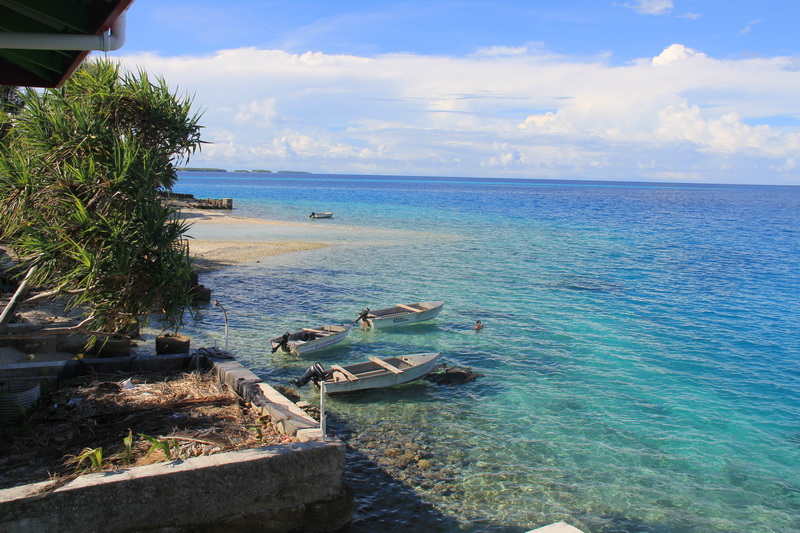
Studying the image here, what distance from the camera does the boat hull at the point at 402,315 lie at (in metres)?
22.1

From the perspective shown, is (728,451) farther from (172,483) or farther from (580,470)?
(172,483)

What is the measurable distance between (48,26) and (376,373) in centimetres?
1089

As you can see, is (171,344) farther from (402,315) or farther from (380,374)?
(402,315)

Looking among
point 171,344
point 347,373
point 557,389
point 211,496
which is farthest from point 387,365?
point 211,496

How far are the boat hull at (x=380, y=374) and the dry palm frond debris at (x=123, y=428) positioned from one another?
4013 mm

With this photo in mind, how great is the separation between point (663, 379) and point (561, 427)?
19.6ft

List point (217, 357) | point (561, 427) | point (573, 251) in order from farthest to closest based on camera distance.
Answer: point (573, 251) < point (561, 427) < point (217, 357)

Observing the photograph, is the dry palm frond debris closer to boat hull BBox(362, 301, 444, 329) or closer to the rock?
the rock

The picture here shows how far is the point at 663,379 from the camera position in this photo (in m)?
18.0

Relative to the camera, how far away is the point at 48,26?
7738mm

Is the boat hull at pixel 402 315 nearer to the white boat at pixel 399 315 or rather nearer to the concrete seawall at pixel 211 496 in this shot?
the white boat at pixel 399 315

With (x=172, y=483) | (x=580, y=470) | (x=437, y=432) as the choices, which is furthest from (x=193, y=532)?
(x=580, y=470)

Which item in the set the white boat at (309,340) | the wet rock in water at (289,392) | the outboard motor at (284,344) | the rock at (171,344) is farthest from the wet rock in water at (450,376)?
the rock at (171,344)

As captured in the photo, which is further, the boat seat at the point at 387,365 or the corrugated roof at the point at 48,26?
the boat seat at the point at 387,365
